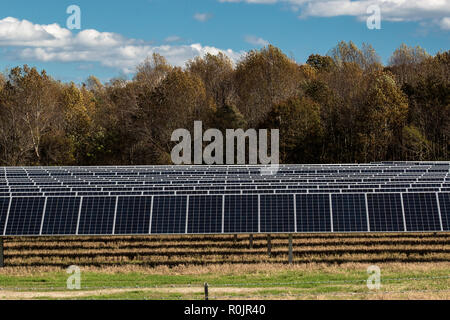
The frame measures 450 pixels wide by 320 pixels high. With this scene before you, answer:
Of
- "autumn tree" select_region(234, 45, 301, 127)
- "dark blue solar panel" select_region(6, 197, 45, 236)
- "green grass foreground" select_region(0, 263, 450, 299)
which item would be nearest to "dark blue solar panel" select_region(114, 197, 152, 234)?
"green grass foreground" select_region(0, 263, 450, 299)

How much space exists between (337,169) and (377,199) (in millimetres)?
18442

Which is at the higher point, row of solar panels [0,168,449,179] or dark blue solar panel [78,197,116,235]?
row of solar panels [0,168,449,179]

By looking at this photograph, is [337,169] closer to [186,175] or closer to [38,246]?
[186,175]

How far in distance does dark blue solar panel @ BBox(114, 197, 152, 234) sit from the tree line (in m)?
A: 46.6

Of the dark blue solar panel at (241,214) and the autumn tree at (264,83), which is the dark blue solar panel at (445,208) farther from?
the autumn tree at (264,83)

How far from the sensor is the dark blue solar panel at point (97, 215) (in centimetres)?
2981

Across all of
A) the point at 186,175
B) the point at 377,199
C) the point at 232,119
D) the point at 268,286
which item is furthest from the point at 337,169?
the point at 232,119

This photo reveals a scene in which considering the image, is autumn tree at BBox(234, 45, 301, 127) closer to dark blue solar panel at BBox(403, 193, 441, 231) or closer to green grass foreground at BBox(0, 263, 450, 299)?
dark blue solar panel at BBox(403, 193, 441, 231)

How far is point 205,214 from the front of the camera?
30422 millimetres

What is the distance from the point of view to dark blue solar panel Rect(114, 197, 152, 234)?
29891mm

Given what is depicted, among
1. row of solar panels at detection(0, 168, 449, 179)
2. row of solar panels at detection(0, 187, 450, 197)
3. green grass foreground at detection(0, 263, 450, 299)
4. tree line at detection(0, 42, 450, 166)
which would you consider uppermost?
tree line at detection(0, 42, 450, 166)

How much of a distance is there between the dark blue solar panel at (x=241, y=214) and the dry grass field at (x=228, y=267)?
168 centimetres

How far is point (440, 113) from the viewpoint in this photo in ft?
261

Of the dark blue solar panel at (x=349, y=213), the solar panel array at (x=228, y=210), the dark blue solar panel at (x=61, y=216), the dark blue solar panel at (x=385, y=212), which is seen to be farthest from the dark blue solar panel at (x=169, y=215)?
the dark blue solar panel at (x=385, y=212)
